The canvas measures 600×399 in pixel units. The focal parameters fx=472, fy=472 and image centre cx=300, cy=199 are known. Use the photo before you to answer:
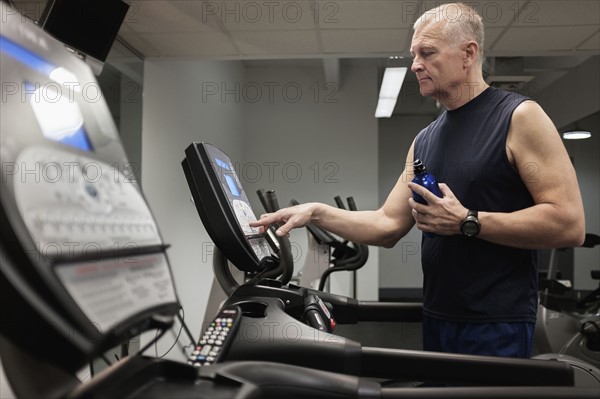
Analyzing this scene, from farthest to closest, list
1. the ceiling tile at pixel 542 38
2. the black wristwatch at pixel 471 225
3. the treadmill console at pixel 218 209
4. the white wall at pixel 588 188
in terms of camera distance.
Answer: the white wall at pixel 588 188 < the ceiling tile at pixel 542 38 < the black wristwatch at pixel 471 225 < the treadmill console at pixel 218 209

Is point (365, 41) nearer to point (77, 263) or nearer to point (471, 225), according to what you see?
point (471, 225)

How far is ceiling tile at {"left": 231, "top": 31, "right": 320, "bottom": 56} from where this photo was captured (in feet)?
12.5

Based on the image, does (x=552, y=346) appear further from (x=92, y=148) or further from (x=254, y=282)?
(x=92, y=148)

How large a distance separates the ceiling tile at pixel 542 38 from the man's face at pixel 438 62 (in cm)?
277

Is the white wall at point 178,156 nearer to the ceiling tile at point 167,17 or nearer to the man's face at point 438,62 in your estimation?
A: the ceiling tile at point 167,17

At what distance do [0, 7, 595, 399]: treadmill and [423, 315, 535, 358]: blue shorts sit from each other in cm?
66

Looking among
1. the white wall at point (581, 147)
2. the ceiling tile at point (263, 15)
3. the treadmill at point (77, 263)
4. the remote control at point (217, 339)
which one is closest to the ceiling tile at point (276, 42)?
the ceiling tile at point (263, 15)

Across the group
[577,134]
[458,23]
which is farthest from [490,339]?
[577,134]

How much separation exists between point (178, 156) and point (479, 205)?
3351 millimetres

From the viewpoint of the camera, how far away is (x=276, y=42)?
398cm

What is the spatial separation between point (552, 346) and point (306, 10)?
3011 millimetres

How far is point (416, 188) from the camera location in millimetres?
1261

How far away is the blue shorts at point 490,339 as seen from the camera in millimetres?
1243

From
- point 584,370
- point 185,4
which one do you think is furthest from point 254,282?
point 185,4
